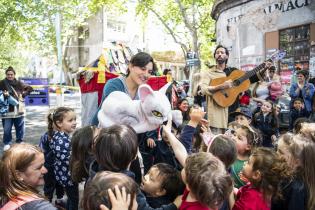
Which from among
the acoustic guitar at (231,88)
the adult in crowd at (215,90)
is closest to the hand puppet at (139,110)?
Answer: the adult in crowd at (215,90)

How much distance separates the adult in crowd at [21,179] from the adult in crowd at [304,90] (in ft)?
18.4

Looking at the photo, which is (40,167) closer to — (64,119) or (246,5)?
(64,119)

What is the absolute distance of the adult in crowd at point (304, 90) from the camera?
263 inches

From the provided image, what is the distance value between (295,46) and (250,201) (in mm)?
7248

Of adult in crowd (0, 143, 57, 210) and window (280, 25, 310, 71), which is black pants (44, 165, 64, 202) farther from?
window (280, 25, 310, 71)

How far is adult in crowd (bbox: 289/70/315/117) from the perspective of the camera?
668cm

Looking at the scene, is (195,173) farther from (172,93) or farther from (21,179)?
(172,93)

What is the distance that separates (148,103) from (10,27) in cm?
2217

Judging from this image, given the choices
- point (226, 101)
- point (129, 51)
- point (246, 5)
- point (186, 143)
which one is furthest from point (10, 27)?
point (186, 143)

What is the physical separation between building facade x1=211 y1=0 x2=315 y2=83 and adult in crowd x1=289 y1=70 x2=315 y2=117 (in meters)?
1.06

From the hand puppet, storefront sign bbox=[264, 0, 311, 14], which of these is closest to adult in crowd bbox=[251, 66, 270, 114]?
storefront sign bbox=[264, 0, 311, 14]

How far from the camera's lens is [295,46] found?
872cm

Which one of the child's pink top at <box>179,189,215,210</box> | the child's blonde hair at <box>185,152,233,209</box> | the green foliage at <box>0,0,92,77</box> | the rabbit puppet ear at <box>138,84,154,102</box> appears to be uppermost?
the green foliage at <box>0,0,92,77</box>

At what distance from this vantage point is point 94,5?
65.1ft
